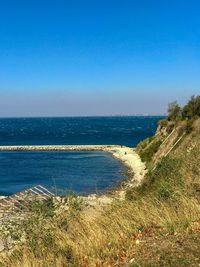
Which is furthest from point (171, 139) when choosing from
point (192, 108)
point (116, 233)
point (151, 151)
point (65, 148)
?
point (65, 148)

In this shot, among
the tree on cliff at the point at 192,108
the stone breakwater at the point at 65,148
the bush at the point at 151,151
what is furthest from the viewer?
the stone breakwater at the point at 65,148

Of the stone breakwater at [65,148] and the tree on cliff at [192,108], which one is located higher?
the tree on cliff at [192,108]

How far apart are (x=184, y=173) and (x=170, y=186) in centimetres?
102

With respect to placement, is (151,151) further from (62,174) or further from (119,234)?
(119,234)

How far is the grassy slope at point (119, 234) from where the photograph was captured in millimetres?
8688

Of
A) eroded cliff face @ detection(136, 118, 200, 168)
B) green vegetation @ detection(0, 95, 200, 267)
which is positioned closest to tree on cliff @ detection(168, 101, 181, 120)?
eroded cliff face @ detection(136, 118, 200, 168)

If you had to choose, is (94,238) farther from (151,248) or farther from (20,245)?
(20,245)

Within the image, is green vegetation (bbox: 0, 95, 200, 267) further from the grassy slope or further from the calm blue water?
the calm blue water

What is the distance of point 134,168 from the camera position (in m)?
66.9

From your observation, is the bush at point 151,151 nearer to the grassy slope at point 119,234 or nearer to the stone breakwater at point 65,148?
the stone breakwater at point 65,148

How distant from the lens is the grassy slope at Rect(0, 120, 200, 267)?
8688 millimetres

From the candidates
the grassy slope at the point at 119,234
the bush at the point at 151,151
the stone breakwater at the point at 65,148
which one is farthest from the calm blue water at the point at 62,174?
the grassy slope at the point at 119,234

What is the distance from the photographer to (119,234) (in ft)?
32.9

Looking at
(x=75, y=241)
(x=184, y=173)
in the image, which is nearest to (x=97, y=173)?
(x=184, y=173)
